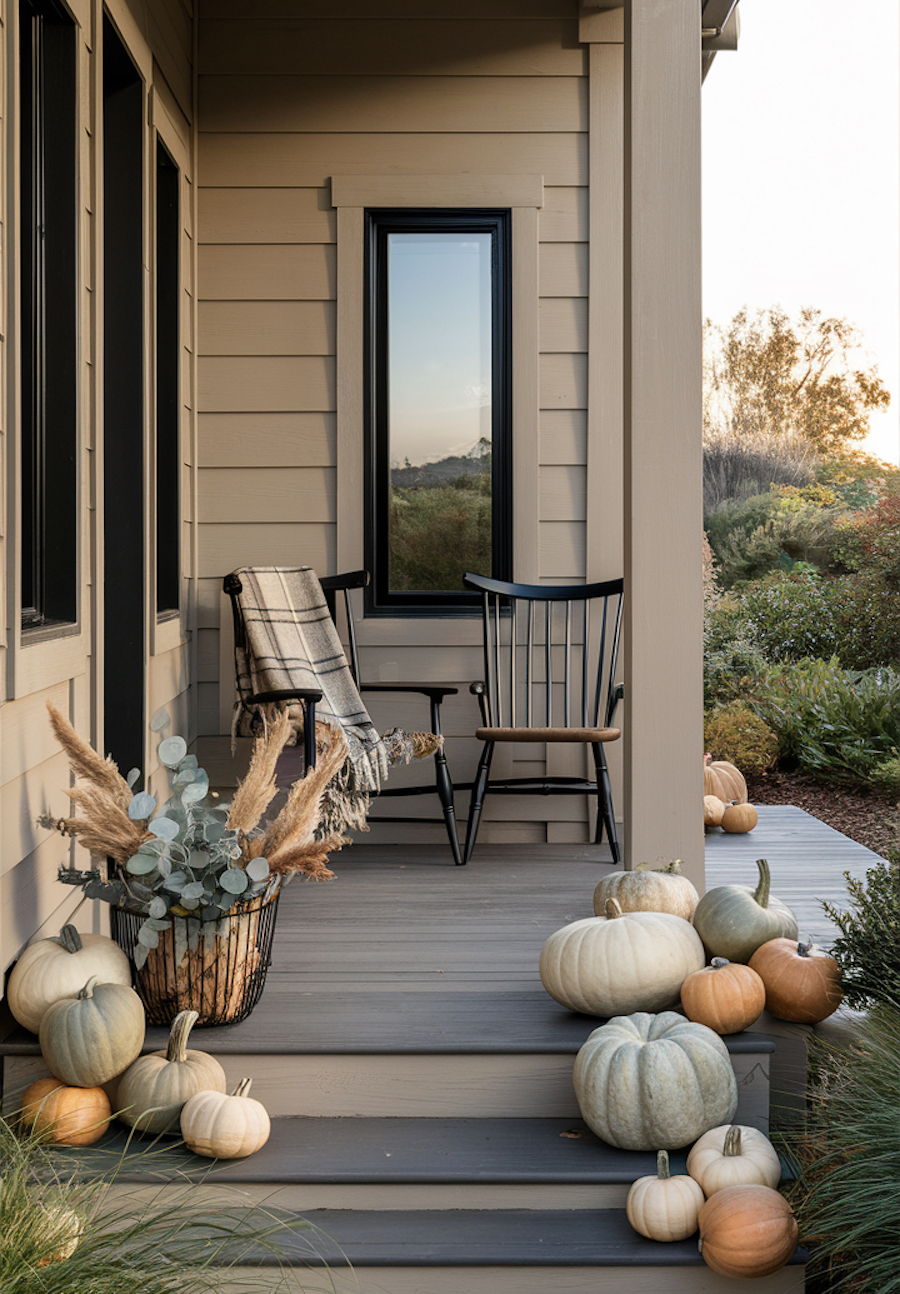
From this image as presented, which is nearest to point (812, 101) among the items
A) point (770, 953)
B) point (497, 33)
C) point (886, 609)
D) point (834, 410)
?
point (834, 410)

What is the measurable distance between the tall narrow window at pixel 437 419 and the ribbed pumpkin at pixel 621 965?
1872mm

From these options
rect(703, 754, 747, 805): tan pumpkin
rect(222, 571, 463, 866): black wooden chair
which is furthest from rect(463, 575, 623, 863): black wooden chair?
rect(703, 754, 747, 805): tan pumpkin

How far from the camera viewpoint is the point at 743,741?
253 inches

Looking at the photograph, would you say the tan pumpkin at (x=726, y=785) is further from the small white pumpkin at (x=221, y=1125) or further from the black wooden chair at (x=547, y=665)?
the small white pumpkin at (x=221, y=1125)

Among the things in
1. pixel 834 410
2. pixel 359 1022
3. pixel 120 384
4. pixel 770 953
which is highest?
pixel 834 410

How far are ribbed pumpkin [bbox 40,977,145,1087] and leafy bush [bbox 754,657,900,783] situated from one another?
5.10 metres

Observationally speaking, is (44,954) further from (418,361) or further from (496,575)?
(418,361)

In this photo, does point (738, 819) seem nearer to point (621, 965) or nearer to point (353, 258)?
point (621, 965)

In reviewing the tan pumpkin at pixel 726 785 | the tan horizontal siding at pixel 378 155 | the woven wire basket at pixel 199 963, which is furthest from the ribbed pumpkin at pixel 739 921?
the tan horizontal siding at pixel 378 155

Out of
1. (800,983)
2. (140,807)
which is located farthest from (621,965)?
(140,807)

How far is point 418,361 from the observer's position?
384 cm

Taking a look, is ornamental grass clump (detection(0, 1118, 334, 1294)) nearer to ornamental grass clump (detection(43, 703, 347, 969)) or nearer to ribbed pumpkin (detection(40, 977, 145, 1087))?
ribbed pumpkin (detection(40, 977, 145, 1087))

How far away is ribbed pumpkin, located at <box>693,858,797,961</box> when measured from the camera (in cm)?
215

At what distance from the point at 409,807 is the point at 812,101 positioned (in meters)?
10.4
